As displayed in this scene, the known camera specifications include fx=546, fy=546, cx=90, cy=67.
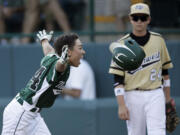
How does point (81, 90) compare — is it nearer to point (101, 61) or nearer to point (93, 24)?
point (101, 61)

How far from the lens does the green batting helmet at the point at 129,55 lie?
19.3ft

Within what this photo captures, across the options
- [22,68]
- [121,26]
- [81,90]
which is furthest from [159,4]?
[22,68]

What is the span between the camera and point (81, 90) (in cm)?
881

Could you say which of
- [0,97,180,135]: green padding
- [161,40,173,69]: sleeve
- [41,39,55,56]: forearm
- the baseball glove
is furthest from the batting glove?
[0,97,180,135]: green padding

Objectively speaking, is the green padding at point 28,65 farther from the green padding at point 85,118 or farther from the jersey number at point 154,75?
the jersey number at point 154,75

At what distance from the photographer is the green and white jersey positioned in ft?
18.3

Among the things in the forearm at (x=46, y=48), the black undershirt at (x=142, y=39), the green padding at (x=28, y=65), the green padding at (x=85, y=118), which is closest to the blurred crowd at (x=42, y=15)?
the green padding at (x=28, y=65)

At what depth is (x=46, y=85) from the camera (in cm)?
561

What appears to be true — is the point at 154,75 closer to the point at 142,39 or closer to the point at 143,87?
the point at 143,87

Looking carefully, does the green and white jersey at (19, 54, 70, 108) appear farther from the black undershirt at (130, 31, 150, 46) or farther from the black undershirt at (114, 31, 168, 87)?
the black undershirt at (130, 31, 150, 46)

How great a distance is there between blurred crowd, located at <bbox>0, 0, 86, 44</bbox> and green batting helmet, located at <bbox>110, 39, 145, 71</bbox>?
3.61 meters

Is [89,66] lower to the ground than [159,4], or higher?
lower

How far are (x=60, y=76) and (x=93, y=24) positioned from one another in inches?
160

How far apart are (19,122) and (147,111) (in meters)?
1.53
